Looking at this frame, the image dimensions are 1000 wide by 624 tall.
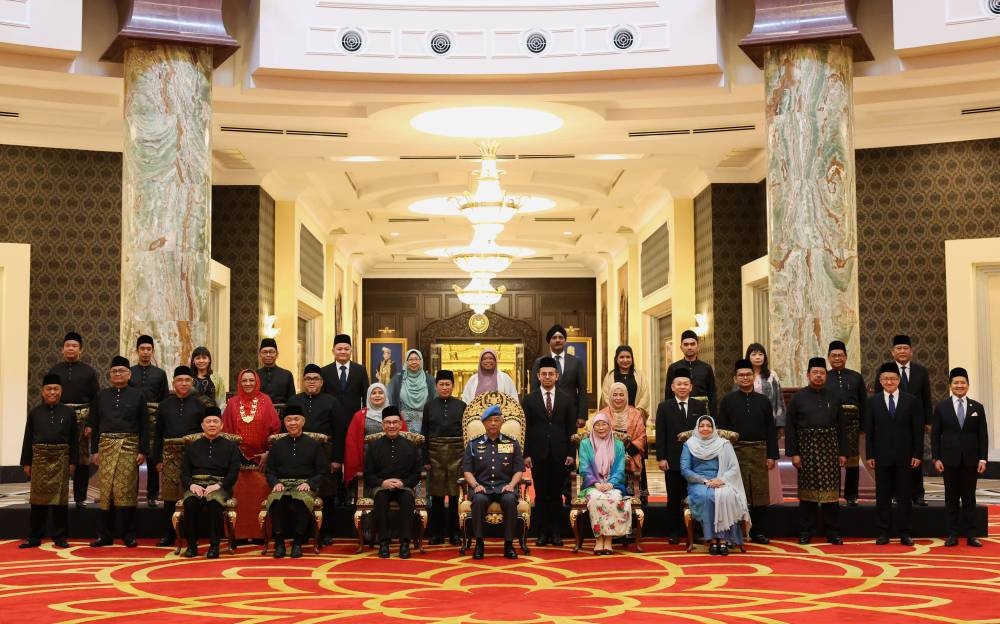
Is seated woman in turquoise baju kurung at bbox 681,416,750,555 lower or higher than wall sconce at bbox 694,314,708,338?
lower

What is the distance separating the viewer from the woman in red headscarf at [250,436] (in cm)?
914

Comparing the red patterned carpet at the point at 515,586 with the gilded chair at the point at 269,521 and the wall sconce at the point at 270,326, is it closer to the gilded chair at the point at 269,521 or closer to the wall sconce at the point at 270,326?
the gilded chair at the point at 269,521

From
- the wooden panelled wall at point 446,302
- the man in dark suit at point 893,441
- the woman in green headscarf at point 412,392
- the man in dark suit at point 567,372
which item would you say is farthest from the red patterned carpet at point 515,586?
the wooden panelled wall at point 446,302

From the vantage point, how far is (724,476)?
29.0 ft

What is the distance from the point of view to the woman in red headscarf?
30.0 ft

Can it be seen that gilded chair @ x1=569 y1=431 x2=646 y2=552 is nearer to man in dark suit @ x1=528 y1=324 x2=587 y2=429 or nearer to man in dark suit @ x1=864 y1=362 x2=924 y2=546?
man in dark suit @ x1=528 y1=324 x2=587 y2=429

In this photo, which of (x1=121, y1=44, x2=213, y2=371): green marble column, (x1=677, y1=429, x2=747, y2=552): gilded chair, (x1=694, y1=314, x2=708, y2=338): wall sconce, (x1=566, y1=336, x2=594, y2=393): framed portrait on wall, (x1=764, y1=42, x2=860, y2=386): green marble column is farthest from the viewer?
(x1=566, y1=336, x2=594, y2=393): framed portrait on wall

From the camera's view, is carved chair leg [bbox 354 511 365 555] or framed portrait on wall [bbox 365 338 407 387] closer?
carved chair leg [bbox 354 511 365 555]

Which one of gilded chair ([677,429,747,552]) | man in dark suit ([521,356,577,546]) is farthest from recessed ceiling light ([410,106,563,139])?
gilded chair ([677,429,747,552])

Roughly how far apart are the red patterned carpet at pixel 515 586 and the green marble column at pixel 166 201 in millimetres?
2449

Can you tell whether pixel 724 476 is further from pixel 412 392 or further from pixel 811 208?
pixel 811 208

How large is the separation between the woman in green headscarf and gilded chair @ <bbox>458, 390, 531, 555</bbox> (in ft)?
2.19

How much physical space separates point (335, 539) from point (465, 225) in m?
14.1

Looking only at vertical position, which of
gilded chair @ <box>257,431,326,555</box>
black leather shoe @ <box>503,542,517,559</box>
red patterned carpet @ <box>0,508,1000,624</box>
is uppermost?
gilded chair @ <box>257,431,326,555</box>
